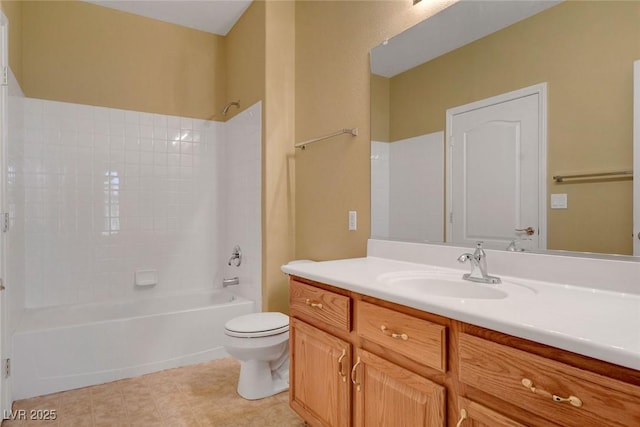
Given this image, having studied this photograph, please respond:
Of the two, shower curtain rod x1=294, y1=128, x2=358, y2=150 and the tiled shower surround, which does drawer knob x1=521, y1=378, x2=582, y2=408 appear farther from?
the tiled shower surround

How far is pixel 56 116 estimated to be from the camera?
2.78 m

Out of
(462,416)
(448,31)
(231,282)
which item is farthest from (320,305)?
(231,282)

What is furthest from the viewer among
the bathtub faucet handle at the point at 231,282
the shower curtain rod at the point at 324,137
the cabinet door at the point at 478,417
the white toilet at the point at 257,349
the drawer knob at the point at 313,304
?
the bathtub faucet handle at the point at 231,282

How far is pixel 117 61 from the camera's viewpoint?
300cm

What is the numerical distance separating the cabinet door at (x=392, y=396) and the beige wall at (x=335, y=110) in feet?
2.99

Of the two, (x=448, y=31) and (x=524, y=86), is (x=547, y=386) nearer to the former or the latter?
(x=524, y=86)

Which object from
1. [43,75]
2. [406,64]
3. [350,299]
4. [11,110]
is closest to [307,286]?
[350,299]

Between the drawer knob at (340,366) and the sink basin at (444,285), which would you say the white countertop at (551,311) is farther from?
the drawer knob at (340,366)

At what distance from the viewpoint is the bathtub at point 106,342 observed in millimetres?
2195

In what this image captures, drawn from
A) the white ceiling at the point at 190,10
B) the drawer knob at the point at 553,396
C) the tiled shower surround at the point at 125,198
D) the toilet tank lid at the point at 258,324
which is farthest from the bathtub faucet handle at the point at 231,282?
the drawer knob at the point at 553,396

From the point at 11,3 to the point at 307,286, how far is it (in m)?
2.51

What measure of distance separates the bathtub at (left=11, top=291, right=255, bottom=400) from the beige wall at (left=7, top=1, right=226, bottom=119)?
5.39ft

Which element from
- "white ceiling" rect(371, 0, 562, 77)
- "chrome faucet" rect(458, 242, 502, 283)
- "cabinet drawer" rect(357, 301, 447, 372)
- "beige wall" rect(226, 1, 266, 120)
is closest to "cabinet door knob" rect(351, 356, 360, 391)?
"cabinet drawer" rect(357, 301, 447, 372)

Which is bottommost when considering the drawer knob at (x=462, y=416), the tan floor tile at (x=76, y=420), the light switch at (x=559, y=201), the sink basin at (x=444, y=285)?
the tan floor tile at (x=76, y=420)
